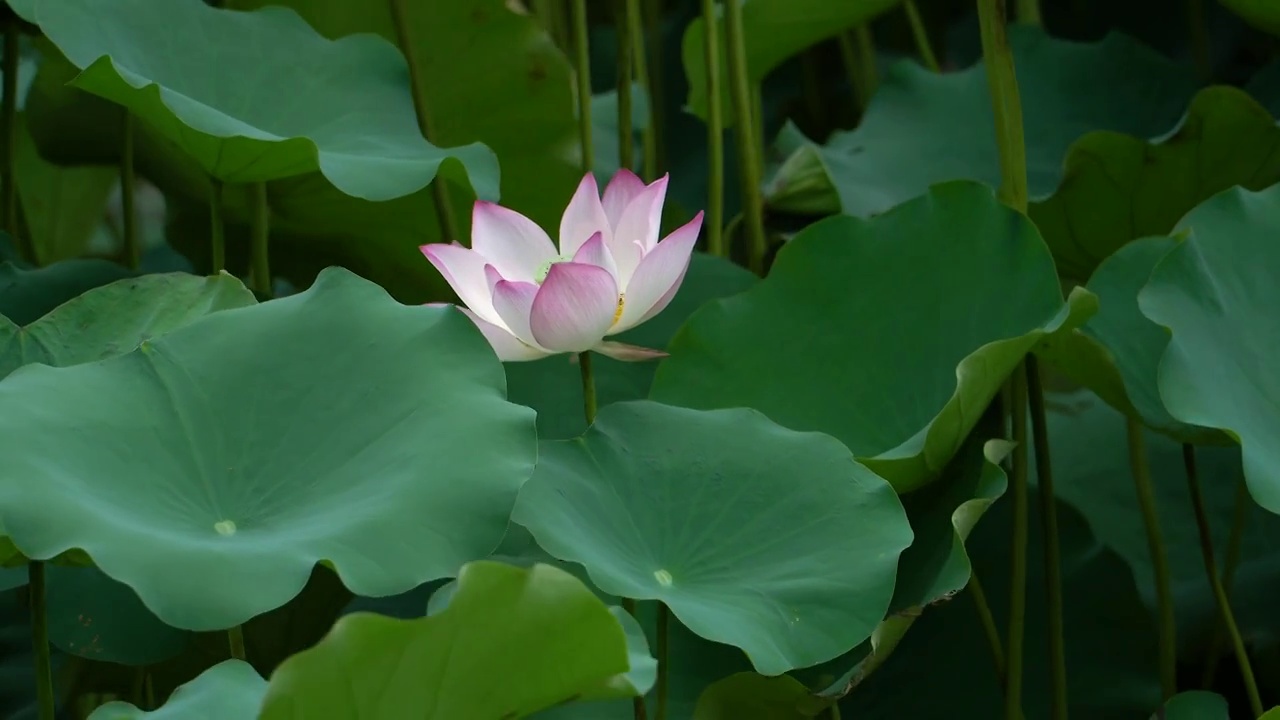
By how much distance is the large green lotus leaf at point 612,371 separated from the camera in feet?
3.06

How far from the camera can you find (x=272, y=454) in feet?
1.96

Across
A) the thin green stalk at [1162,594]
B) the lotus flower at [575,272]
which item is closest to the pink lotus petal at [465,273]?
the lotus flower at [575,272]

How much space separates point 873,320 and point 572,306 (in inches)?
11.0

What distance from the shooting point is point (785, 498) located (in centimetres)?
66

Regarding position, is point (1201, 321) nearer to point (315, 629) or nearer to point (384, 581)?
point (384, 581)

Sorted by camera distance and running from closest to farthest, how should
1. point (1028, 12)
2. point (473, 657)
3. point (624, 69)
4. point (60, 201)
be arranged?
point (473, 657)
point (624, 69)
point (1028, 12)
point (60, 201)

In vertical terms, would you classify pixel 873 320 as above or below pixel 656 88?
below

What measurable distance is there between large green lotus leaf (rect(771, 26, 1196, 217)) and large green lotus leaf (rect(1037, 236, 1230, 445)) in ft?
1.09

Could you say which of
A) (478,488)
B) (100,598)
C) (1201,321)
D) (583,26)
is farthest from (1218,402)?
(100,598)

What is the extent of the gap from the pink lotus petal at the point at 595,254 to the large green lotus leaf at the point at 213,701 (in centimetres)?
25

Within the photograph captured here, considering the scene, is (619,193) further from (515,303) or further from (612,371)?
(612,371)

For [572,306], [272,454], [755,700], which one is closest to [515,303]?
[572,306]

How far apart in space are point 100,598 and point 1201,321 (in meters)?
0.67

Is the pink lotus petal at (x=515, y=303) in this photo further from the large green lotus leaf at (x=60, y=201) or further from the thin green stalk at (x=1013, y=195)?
the large green lotus leaf at (x=60, y=201)
